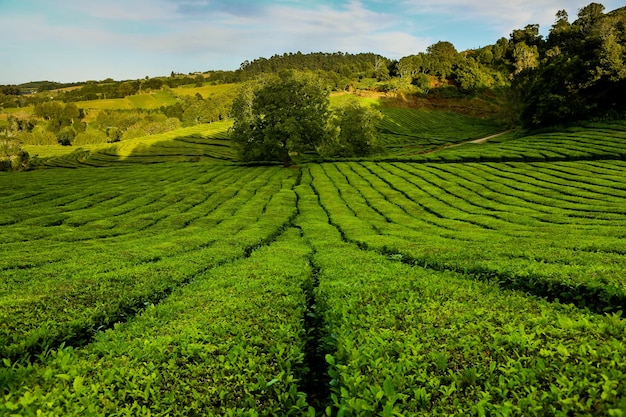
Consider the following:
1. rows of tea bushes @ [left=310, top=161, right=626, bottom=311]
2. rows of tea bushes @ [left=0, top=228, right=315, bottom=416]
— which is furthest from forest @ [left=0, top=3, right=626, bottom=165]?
rows of tea bushes @ [left=0, top=228, right=315, bottom=416]

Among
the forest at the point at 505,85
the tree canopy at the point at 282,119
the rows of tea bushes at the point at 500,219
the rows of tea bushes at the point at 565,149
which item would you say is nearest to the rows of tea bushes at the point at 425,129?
the forest at the point at 505,85

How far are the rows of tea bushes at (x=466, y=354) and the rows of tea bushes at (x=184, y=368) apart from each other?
954 millimetres

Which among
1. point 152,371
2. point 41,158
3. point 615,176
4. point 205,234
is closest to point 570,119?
point 615,176

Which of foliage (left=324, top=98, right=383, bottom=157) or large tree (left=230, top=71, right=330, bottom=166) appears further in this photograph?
foliage (left=324, top=98, right=383, bottom=157)

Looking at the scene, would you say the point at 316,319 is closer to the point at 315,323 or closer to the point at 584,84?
the point at 315,323

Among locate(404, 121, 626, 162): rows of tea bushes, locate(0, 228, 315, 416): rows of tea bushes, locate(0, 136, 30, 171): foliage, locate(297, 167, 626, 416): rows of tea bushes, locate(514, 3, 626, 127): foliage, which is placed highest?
locate(514, 3, 626, 127): foliage

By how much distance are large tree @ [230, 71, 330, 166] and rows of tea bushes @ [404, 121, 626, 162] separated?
59.9 feet

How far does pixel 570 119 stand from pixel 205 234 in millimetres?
75542

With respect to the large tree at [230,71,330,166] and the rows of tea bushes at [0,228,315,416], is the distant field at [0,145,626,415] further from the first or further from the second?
the large tree at [230,71,330,166]

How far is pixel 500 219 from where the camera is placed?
27.2 metres

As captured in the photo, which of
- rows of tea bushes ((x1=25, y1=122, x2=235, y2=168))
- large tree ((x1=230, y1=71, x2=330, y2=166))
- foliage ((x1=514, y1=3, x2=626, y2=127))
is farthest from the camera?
rows of tea bushes ((x1=25, y1=122, x2=235, y2=168))

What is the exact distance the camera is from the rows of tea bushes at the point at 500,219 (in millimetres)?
10812

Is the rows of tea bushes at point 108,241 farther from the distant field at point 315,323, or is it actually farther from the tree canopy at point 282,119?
the tree canopy at point 282,119

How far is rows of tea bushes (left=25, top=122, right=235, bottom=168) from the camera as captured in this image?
101 meters
